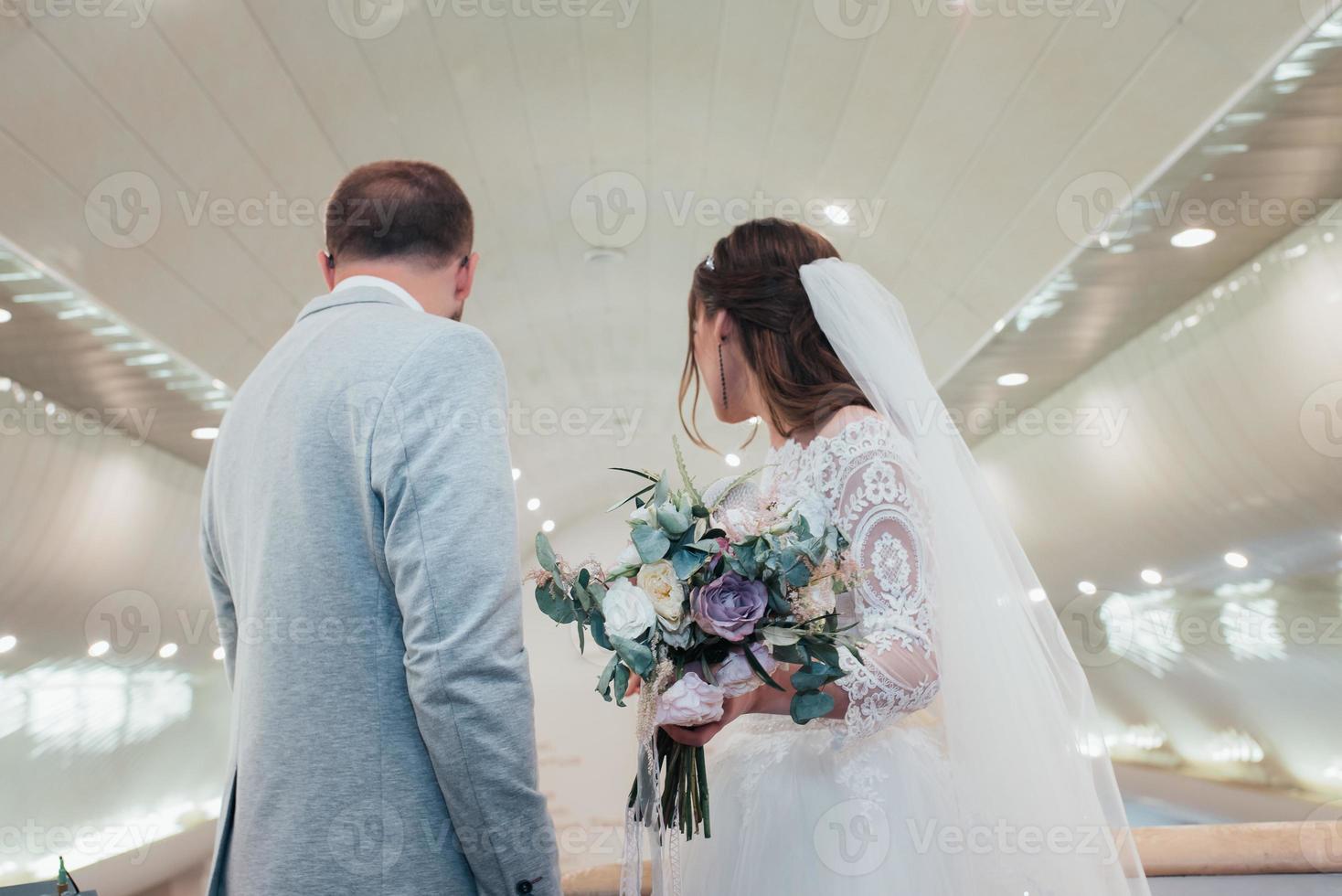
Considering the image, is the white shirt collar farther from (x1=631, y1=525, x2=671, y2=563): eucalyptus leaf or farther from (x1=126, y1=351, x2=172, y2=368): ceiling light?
(x1=126, y1=351, x2=172, y2=368): ceiling light

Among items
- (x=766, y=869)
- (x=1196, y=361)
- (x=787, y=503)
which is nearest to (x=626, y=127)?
(x=1196, y=361)

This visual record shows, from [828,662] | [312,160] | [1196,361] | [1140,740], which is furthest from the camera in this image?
[1140,740]

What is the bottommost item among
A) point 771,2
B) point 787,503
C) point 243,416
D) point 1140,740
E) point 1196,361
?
point 1140,740

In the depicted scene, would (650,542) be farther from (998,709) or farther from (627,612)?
(998,709)

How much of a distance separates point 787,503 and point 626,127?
112 inches

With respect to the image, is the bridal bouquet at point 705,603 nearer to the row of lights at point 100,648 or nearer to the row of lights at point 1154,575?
the row of lights at point 1154,575

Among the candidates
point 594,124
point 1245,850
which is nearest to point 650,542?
point 1245,850

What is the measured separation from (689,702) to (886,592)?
387mm

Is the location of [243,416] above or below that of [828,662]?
above

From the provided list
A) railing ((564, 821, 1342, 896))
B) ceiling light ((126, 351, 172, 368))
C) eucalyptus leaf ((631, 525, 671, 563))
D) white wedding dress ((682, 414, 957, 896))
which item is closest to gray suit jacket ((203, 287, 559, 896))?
eucalyptus leaf ((631, 525, 671, 563))

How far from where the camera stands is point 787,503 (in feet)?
4.77

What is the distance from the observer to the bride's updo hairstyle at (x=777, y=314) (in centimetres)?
177

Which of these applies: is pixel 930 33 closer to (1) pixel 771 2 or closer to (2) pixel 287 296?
(1) pixel 771 2

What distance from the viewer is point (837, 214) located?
13.5 ft
